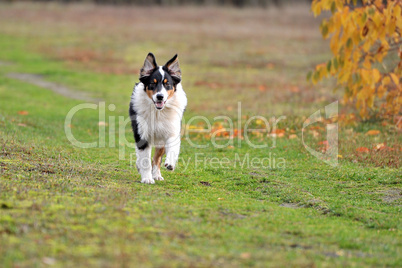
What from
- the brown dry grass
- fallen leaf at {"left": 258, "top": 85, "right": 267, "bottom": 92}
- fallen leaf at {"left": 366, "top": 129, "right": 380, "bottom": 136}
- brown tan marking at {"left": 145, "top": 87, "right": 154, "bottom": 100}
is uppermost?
the brown dry grass

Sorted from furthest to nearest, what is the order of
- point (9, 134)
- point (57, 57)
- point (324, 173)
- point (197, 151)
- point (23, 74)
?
point (57, 57) < point (23, 74) < point (197, 151) < point (9, 134) < point (324, 173)

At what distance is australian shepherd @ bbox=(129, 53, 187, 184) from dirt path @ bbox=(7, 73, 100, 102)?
449 inches

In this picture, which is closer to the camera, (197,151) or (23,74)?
(197,151)

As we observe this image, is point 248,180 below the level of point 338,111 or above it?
below

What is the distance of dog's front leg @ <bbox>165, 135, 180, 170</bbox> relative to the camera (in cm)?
904

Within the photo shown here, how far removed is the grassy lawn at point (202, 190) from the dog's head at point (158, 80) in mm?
1430

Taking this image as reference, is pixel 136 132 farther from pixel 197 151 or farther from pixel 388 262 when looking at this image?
pixel 388 262

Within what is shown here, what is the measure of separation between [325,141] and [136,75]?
634 inches

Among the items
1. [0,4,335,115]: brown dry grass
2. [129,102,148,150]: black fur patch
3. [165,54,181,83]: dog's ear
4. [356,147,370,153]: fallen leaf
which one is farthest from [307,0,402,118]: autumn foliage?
[129,102,148,150]: black fur patch

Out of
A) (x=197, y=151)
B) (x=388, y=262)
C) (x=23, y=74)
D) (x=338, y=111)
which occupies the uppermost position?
(x=23, y=74)

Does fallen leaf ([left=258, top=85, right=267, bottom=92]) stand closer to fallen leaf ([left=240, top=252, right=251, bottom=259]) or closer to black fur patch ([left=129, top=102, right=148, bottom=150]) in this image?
black fur patch ([left=129, top=102, right=148, bottom=150])

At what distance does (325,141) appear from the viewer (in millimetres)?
12312

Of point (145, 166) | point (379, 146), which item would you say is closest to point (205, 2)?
point (379, 146)

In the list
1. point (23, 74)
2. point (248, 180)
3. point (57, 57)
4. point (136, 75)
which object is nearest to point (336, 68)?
point (248, 180)
